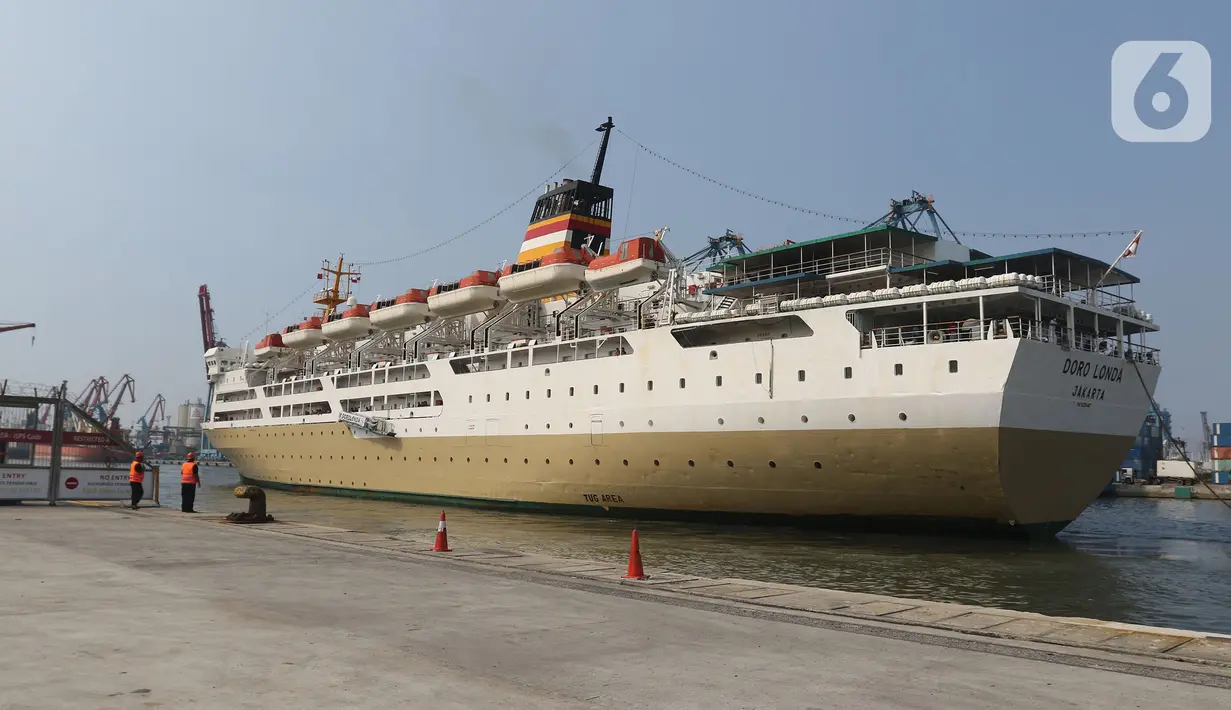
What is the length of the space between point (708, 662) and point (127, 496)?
76.1 feet

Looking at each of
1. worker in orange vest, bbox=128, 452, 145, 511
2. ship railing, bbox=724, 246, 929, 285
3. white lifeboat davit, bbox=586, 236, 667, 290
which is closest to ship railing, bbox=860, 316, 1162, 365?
ship railing, bbox=724, 246, 929, 285

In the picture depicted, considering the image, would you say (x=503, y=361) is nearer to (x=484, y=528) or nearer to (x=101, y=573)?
(x=484, y=528)

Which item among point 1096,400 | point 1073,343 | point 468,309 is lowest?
point 1096,400

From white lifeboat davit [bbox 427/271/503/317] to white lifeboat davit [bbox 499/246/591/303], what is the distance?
4.75 feet

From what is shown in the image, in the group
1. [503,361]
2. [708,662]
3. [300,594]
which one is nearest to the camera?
[708,662]

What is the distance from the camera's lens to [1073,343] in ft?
67.8

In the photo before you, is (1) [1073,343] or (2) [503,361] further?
(2) [503,361]

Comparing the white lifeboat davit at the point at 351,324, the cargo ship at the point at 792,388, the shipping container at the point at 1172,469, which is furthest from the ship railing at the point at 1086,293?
the shipping container at the point at 1172,469

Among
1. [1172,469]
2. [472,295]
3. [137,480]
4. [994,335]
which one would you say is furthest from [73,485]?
[1172,469]

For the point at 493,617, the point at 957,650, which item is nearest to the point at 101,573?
the point at 493,617

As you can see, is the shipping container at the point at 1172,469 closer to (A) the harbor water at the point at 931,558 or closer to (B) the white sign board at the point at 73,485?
(A) the harbor water at the point at 931,558

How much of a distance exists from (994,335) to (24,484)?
25256 mm

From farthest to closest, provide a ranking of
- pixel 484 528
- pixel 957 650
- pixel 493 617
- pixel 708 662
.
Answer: pixel 484 528 → pixel 493 617 → pixel 957 650 → pixel 708 662

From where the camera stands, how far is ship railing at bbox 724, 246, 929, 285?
75.4ft
